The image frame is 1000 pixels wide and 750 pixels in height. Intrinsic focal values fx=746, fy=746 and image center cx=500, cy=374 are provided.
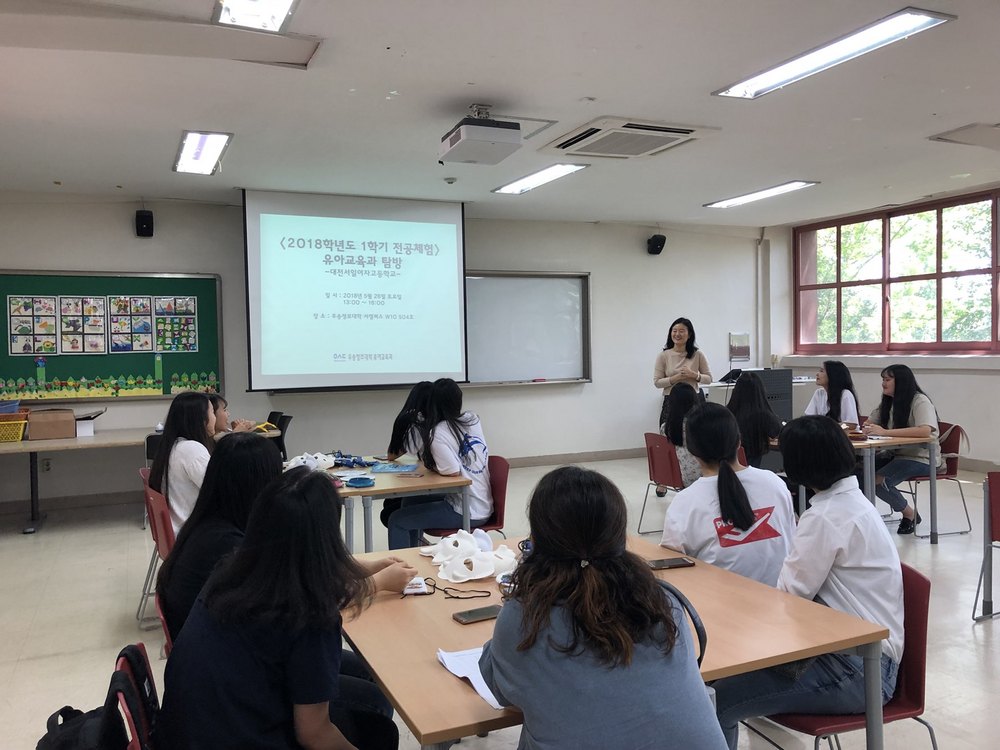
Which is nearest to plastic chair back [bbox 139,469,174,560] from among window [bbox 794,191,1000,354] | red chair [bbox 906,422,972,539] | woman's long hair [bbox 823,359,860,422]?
woman's long hair [bbox 823,359,860,422]

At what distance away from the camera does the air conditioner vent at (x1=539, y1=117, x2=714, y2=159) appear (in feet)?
15.5

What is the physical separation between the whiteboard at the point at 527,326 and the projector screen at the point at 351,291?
0.65 m

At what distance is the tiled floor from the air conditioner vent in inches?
109

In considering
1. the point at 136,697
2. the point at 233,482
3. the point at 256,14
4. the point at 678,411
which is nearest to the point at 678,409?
the point at 678,411

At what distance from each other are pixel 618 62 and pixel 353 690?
3.09 meters

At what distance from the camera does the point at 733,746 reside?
2.07 metres

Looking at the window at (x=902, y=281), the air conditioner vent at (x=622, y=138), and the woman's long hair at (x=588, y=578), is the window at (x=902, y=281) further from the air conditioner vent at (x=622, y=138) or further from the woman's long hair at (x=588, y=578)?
the woman's long hair at (x=588, y=578)

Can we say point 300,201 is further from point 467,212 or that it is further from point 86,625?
point 86,625

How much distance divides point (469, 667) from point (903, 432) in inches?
174

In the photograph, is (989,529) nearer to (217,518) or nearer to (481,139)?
(481,139)

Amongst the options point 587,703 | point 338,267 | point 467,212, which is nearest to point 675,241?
point 467,212

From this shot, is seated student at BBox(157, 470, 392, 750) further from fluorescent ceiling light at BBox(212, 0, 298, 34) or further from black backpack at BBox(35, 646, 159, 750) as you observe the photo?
fluorescent ceiling light at BBox(212, 0, 298, 34)

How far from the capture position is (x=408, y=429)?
429cm

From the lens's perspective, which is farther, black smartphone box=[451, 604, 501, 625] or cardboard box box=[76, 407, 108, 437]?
cardboard box box=[76, 407, 108, 437]
